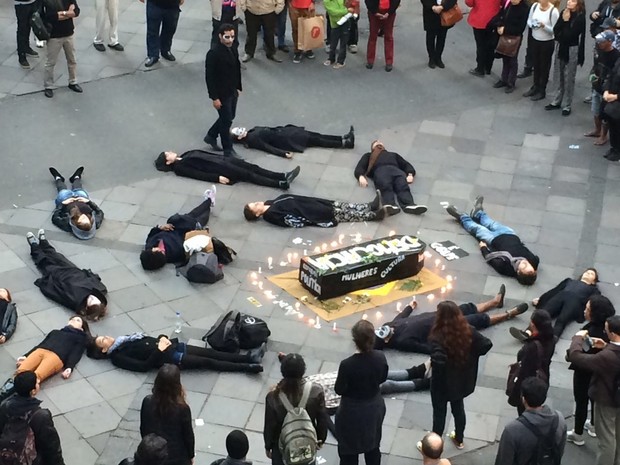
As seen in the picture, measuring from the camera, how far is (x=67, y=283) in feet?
37.9

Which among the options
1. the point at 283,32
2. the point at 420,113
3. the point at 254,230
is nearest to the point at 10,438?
the point at 254,230

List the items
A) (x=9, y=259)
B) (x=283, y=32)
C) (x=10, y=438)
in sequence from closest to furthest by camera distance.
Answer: (x=10, y=438)
(x=9, y=259)
(x=283, y=32)

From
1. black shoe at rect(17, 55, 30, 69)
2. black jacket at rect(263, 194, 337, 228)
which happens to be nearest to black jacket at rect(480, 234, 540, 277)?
black jacket at rect(263, 194, 337, 228)

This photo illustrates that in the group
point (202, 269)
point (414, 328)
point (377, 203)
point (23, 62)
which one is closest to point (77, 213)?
point (202, 269)

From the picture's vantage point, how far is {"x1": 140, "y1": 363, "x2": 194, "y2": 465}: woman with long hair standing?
26.5 feet

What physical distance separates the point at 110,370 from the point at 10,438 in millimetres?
2626

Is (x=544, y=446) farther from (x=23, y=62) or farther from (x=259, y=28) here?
(x=23, y=62)

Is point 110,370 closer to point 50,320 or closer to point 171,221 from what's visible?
point 50,320

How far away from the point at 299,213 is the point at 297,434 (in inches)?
206

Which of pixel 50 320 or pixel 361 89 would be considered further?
pixel 361 89

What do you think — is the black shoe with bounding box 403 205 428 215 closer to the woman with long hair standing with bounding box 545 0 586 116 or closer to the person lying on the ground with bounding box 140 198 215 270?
the person lying on the ground with bounding box 140 198 215 270

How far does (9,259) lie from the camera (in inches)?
484

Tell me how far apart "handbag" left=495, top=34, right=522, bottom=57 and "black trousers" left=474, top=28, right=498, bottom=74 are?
1.27ft

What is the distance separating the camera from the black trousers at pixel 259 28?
16688 mm
